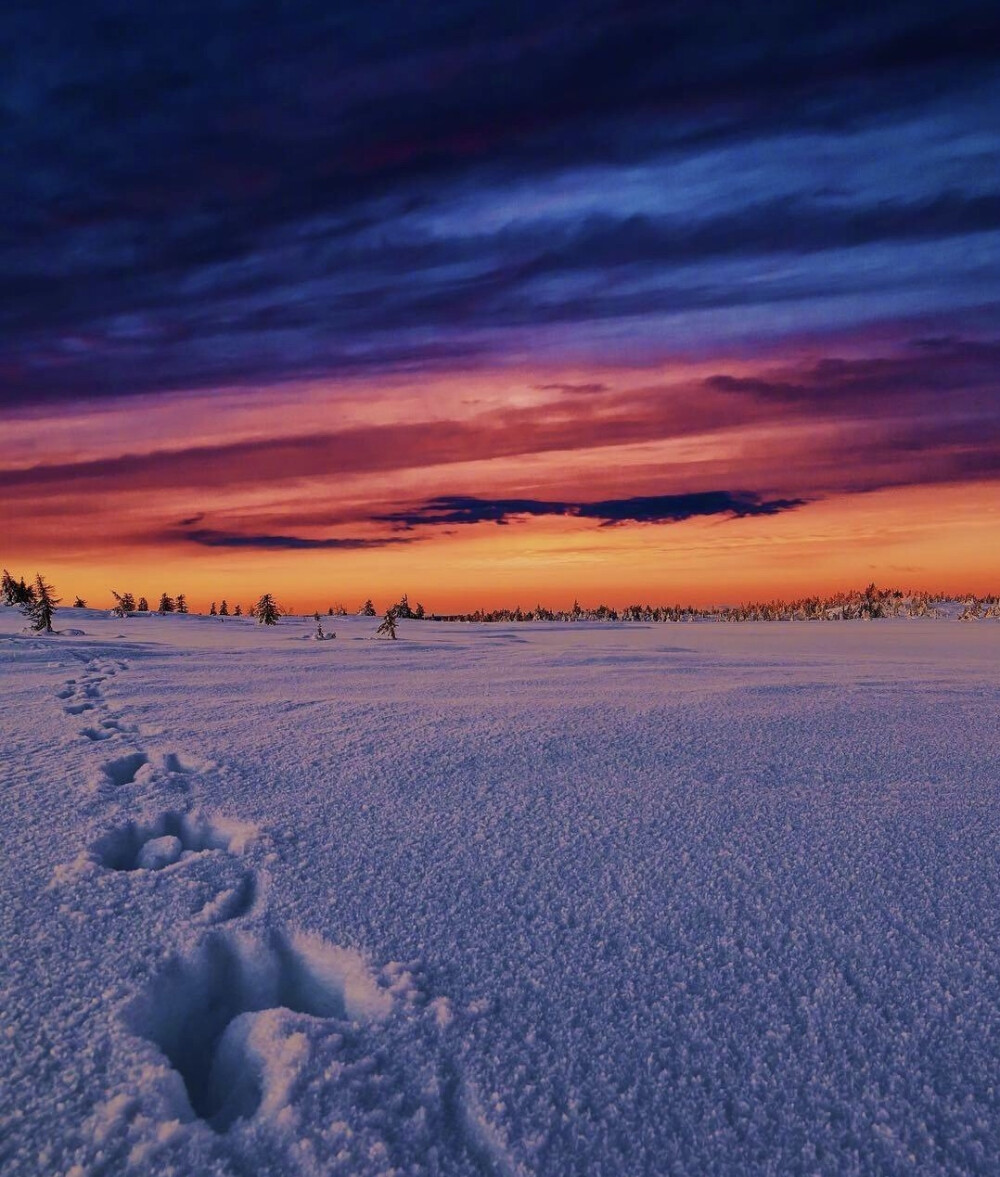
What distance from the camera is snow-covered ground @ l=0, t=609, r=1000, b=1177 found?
1.45m

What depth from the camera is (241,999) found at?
6.76 feet

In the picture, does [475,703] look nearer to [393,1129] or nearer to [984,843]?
[984,843]

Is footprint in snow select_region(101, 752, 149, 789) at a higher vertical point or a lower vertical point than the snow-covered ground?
higher

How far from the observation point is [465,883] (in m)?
2.48

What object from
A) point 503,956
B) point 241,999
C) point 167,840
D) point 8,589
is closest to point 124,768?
point 167,840

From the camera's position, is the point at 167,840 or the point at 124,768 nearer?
the point at 167,840

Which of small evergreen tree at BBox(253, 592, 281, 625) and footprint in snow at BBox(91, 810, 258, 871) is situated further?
small evergreen tree at BBox(253, 592, 281, 625)

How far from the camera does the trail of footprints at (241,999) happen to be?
1.60 meters

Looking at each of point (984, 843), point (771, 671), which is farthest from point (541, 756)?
point (771, 671)

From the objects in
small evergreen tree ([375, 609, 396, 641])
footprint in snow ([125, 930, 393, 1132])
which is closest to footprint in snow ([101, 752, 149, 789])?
footprint in snow ([125, 930, 393, 1132])

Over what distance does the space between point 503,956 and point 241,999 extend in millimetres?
794

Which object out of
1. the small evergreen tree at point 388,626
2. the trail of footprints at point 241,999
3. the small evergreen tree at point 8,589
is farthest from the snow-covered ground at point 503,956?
the small evergreen tree at point 8,589

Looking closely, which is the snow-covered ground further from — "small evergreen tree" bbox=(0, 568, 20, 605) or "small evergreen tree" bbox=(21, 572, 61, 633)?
"small evergreen tree" bbox=(0, 568, 20, 605)

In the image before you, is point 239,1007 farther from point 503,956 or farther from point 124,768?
point 124,768
